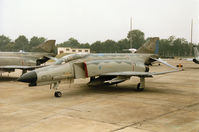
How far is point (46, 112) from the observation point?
7777 millimetres

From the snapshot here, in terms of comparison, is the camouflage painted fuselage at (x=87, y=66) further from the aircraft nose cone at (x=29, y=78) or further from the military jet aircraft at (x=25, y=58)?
the military jet aircraft at (x=25, y=58)

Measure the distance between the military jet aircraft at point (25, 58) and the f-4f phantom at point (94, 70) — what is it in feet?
21.1

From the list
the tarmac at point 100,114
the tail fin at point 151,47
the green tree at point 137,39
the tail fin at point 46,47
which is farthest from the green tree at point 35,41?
the tarmac at point 100,114

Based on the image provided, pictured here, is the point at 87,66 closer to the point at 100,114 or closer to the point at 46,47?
the point at 100,114

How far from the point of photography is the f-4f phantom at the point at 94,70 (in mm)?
10133

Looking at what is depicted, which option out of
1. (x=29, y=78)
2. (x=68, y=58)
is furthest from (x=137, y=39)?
(x=29, y=78)

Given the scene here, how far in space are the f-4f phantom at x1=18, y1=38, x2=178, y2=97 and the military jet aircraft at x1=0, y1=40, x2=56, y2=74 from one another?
6424 millimetres

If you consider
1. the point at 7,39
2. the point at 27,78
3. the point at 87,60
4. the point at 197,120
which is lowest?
the point at 197,120

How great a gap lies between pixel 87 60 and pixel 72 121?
5.72 metres

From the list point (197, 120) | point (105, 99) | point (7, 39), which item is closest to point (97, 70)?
point (105, 99)

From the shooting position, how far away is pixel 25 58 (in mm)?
18328

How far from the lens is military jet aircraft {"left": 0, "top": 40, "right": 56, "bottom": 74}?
17000mm

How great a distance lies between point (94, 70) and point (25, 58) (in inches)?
348

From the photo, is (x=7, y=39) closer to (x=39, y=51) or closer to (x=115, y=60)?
(x=39, y=51)
